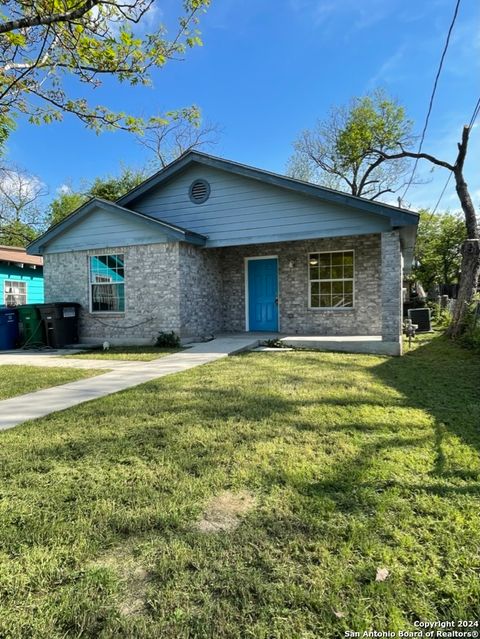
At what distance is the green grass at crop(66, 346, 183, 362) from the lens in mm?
8227

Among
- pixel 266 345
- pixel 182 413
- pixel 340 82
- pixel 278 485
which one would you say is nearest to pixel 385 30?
pixel 340 82

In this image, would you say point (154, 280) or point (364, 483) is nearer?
point (364, 483)

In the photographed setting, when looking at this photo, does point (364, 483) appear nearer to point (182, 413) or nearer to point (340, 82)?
point (182, 413)

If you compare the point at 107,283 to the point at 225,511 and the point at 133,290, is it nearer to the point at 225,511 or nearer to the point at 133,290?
the point at 133,290

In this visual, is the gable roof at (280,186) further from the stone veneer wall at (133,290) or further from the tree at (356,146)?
the tree at (356,146)

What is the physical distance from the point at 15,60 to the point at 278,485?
6.77m

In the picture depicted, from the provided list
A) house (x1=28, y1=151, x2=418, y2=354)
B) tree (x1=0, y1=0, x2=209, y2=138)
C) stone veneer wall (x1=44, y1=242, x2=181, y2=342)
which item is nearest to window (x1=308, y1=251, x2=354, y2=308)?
house (x1=28, y1=151, x2=418, y2=354)

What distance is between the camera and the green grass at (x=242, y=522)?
1.52 m

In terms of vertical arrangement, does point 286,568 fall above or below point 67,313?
below

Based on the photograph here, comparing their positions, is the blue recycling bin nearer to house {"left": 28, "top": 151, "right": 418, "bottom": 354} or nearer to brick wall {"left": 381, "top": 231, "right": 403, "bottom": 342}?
house {"left": 28, "top": 151, "right": 418, "bottom": 354}

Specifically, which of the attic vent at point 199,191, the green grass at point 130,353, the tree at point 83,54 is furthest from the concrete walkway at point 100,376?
the attic vent at point 199,191

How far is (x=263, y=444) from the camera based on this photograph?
320 centimetres

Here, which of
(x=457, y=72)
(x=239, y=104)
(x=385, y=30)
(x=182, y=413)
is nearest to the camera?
(x=182, y=413)

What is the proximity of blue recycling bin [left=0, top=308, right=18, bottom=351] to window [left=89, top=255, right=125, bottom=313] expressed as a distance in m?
2.33
